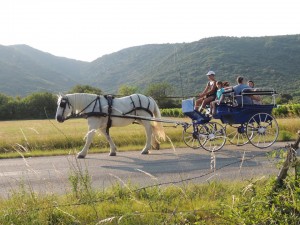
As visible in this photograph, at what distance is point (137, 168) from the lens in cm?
851

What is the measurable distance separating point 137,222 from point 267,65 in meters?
117

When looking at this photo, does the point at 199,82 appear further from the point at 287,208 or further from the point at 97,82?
the point at 97,82

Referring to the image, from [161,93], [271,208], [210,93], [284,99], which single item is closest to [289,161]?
[271,208]

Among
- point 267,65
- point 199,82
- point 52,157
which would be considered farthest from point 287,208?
point 267,65

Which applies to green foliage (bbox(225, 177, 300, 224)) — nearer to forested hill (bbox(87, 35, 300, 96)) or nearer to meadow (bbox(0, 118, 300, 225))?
meadow (bbox(0, 118, 300, 225))

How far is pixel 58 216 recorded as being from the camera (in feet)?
15.5

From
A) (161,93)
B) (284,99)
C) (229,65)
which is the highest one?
(229,65)

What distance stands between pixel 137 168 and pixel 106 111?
310 centimetres

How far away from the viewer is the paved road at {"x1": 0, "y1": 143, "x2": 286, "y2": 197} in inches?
279

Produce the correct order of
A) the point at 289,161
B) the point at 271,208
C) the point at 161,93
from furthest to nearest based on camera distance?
the point at 161,93
the point at 289,161
the point at 271,208

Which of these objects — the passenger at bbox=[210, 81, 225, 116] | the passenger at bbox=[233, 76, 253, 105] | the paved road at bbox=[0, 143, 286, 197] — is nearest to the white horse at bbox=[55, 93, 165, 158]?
the paved road at bbox=[0, 143, 286, 197]

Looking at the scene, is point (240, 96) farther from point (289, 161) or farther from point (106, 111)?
point (289, 161)

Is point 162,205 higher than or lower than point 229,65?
lower

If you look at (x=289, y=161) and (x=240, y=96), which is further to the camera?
(x=240, y=96)
